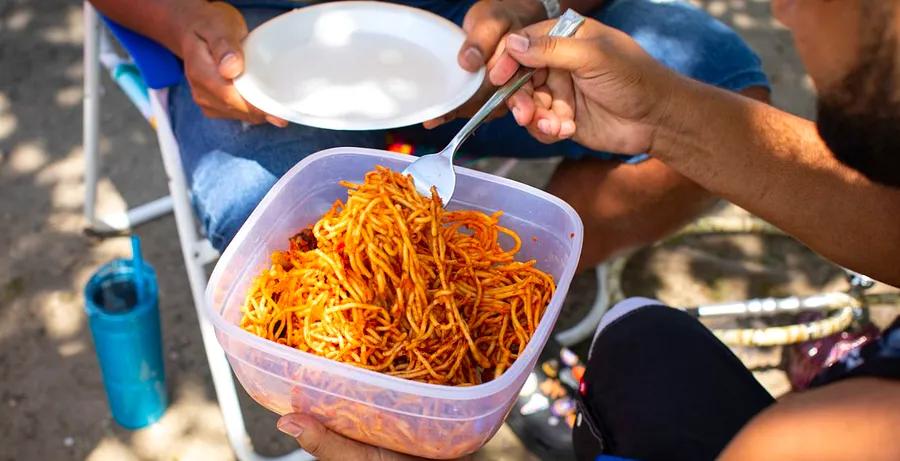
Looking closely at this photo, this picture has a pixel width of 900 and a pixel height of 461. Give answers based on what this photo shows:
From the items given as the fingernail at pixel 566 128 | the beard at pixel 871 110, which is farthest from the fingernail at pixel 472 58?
the beard at pixel 871 110

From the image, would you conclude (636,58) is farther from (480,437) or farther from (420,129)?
(480,437)

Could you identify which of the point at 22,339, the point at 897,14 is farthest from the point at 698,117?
the point at 22,339

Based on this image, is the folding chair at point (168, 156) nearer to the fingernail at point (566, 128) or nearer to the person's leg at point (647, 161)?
the person's leg at point (647, 161)

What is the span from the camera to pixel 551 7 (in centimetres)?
204

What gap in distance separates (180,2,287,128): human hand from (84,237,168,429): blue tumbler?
51 centimetres

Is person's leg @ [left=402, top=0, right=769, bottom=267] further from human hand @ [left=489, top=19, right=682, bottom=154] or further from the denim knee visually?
the denim knee

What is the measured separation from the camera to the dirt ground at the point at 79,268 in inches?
93.1

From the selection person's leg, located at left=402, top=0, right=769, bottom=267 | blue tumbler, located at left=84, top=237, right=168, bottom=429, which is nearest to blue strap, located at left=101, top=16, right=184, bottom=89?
blue tumbler, located at left=84, top=237, right=168, bottom=429

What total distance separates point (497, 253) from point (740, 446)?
0.53 m

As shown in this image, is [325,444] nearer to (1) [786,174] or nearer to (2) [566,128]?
(2) [566,128]

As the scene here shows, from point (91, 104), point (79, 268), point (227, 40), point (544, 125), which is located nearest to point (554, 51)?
point (544, 125)

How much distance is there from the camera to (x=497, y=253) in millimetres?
1438

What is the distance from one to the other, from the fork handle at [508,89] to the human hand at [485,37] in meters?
0.14

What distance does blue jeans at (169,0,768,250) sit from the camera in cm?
179
